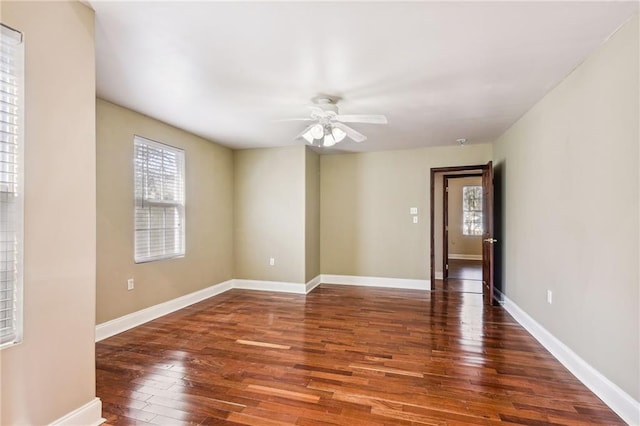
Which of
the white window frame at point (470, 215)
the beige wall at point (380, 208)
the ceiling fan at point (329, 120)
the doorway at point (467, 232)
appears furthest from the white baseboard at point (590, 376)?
the white window frame at point (470, 215)

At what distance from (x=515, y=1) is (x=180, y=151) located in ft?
12.8

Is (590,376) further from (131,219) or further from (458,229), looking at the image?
(458,229)

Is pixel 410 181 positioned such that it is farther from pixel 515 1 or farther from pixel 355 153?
pixel 515 1

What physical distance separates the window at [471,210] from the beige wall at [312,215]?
17.4 feet

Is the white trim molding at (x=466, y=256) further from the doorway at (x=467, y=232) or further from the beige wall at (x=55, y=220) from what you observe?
the beige wall at (x=55, y=220)

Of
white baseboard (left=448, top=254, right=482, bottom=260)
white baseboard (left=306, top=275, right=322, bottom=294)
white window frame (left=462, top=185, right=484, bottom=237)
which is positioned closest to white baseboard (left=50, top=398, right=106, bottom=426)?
white baseboard (left=306, top=275, right=322, bottom=294)

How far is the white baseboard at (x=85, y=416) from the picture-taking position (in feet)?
5.46

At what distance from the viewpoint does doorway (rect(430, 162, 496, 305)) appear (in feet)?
15.0

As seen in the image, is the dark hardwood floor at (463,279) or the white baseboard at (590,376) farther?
the dark hardwood floor at (463,279)

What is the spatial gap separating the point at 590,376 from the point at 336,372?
184cm

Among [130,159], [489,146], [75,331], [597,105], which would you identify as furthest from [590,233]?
[130,159]

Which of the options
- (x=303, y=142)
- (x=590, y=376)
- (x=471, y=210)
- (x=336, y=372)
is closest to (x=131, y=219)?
(x=303, y=142)

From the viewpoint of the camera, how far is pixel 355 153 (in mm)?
5656

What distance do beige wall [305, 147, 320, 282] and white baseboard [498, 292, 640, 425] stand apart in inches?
123
